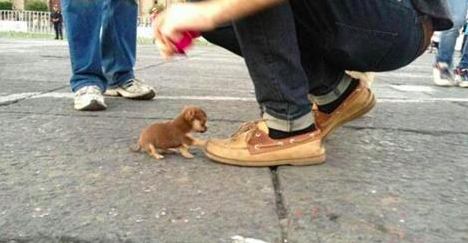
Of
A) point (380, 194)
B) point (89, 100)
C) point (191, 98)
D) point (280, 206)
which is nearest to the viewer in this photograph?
point (280, 206)

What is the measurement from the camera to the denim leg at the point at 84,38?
2.91 meters

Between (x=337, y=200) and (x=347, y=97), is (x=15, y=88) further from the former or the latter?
(x=337, y=200)

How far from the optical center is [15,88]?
11.9ft

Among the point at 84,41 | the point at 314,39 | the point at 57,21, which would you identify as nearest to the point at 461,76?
the point at 84,41

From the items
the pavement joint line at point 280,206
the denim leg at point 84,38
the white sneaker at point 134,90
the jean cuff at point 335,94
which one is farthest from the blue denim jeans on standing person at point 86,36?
the pavement joint line at point 280,206

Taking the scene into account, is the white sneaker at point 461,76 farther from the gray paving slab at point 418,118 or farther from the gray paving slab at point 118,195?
the gray paving slab at point 118,195

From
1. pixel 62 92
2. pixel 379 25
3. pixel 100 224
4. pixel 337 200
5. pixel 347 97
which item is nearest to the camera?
pixel 100 224

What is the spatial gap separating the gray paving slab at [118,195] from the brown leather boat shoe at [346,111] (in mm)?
409

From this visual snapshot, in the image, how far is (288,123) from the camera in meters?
1.88

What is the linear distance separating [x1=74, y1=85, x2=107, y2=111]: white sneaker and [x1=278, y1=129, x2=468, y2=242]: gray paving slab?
48.5 inches

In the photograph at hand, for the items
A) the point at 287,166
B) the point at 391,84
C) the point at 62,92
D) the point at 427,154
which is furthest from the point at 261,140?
the point at 391,84

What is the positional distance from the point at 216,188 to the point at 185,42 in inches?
17.6

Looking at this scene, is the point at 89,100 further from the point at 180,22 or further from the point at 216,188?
the point at 180,22

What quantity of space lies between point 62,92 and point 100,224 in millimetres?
2410
